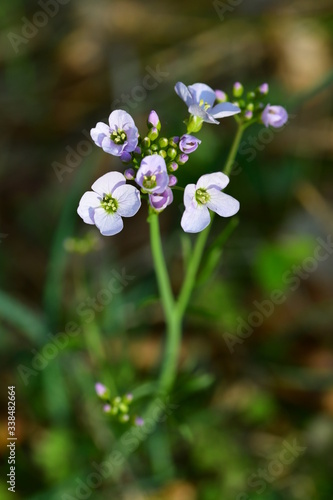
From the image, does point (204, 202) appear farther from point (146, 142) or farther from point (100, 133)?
point (100, 133)

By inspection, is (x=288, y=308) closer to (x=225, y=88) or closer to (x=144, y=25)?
(x=225, y=88)

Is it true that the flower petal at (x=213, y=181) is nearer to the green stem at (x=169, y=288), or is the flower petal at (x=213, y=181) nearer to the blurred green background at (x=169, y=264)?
the green stem at (x=169, y=288)

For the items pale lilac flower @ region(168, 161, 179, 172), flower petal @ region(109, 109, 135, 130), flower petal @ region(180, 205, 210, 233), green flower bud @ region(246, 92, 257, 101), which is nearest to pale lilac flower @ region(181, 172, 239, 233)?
flower petal @ region(180, 205, 210, 233)

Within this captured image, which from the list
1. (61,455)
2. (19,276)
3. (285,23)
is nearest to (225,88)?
(285,23)

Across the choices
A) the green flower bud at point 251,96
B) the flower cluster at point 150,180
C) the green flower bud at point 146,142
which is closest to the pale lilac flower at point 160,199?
the flower cluster at point 150,180

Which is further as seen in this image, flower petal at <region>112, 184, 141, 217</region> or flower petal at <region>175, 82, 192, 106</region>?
flower petal at <region>175, 82, 192, 106</region>

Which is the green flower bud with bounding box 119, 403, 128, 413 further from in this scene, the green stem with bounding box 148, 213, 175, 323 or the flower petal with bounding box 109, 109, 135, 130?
the flower petal with bounding box 109, 109, 135, 130

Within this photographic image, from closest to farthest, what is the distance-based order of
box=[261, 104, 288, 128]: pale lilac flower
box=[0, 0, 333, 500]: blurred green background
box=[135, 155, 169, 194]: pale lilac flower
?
box=[135, 155, 169, 194]: pale lilac flower
box=[261, 104, 288, 128]: pale lilac flower
box=[0, 0, 333, 500]: blurred green background
